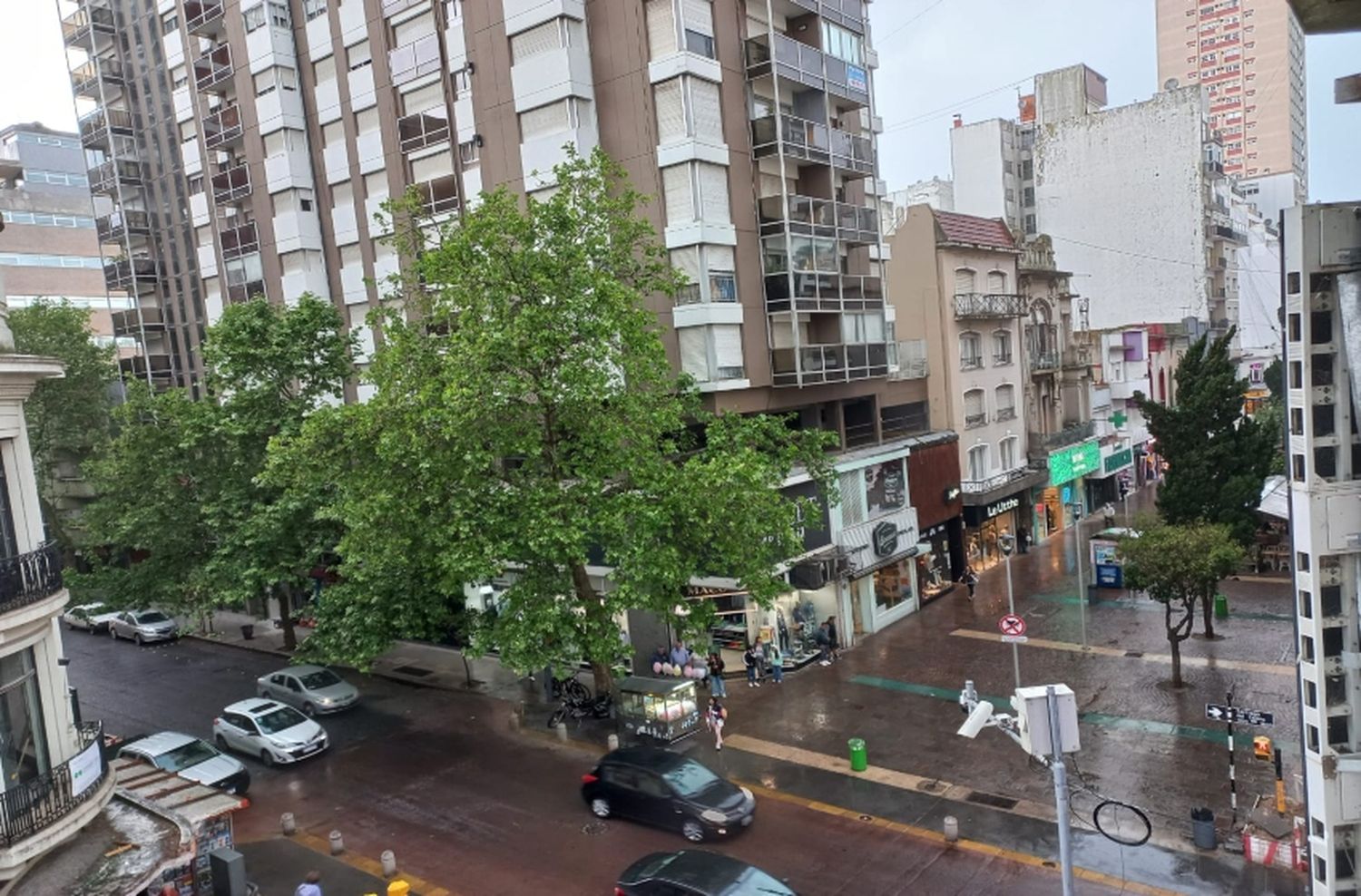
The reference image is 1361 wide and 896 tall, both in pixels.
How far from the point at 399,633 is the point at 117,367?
30.5 m

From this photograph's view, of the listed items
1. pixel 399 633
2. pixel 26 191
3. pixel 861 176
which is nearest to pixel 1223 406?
pixel 861 176

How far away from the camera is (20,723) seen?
1343 centimetres

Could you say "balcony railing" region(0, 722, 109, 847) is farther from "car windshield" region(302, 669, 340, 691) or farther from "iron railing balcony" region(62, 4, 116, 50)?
"iron railing balcony" region(62, 4, 116, 50)

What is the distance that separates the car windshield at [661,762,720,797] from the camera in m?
17.6

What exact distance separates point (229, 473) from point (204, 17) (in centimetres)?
2169

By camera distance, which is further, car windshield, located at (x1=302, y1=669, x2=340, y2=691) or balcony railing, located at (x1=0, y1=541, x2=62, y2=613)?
car windshield, located at (x1=302, y1=669, x2=340, y2=691)

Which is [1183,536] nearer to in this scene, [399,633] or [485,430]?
[485,430]

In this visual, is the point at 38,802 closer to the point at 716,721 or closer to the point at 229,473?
the point at 716,721

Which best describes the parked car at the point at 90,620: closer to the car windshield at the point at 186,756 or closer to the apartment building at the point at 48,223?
the car windshield at the point at 186,756

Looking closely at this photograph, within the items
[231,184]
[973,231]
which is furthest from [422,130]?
[973,231]

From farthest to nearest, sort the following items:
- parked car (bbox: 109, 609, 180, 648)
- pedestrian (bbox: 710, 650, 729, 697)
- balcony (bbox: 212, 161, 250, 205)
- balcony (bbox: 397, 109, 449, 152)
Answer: parked car (bbox: 109, 609, 180, 648) < balcony (bbox: 212, 161, 250, 205) < balcony (bbox: 397, 109, 449, 152) < pedestrian (bbox: 710, 650, 729, 697)

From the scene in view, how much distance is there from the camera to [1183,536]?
23.2 meters

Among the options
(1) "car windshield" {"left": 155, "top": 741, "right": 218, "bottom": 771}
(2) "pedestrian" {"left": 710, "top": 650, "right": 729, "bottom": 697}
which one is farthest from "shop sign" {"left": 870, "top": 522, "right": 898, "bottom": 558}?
(1) "car windshield" {"left": 155, "top": 741, "right": 218, "bottom": 771}

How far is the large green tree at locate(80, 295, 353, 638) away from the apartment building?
37528 mm
